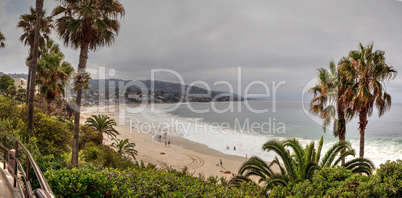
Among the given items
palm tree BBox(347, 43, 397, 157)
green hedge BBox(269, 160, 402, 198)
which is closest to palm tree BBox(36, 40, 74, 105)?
green hedge BBox(269, 160, 402, 198)

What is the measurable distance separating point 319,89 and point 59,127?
14650mm

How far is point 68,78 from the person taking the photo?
64.2 ft

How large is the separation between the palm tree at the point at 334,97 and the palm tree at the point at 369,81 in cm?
44

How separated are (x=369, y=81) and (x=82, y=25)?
14.0 metres

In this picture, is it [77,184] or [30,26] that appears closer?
[77,184]

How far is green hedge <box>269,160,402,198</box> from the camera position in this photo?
14.1ft

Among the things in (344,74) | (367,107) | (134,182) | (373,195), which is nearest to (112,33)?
(134,182)

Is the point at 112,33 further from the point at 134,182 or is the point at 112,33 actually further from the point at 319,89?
the point at 319,89

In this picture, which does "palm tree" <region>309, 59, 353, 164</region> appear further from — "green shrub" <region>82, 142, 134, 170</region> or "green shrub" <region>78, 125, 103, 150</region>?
"green shrub" <region>78, 125, 103, 150</region>

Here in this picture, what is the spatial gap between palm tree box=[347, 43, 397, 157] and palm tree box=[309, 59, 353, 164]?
44cm

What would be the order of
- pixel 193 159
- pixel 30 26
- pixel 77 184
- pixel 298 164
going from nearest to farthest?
pixel 77 184, pixel 298 164, pixel 30 26, pixel 193 159

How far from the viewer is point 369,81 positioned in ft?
33.1

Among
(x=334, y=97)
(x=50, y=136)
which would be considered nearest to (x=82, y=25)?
(x=50, y=136)

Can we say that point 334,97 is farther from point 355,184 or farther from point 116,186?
point 116,186
